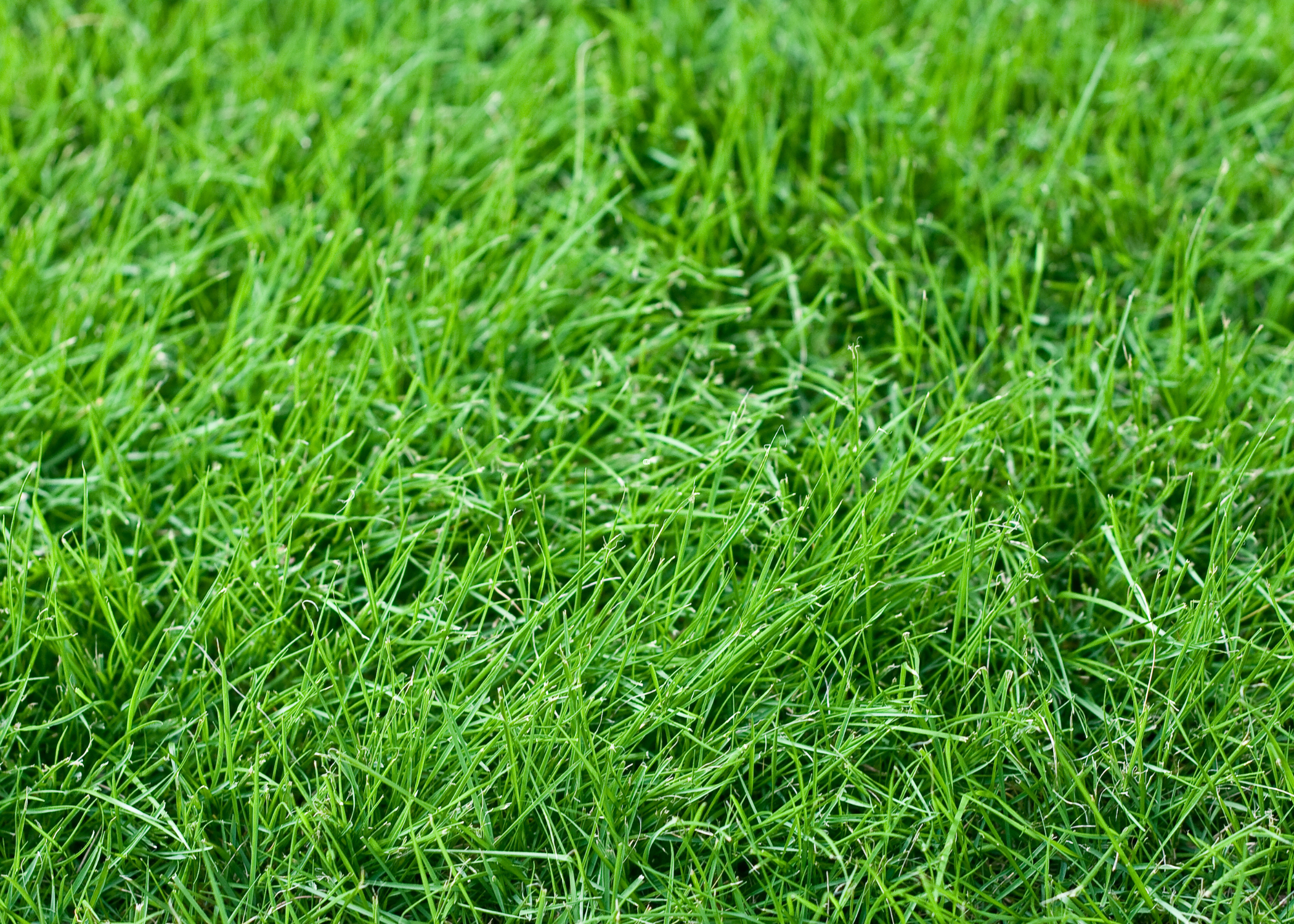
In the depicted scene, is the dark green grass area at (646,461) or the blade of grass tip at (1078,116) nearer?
the dark green grass area at (646,461)

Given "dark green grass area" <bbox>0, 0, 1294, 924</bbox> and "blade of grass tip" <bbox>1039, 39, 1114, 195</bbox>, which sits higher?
"blade of grass tip" <bbox>1039, 39, 1114, 195</bbox>

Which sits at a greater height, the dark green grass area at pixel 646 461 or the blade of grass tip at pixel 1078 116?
the blade of grass tip at pixel 1078 116

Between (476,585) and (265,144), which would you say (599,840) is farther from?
(265,144)

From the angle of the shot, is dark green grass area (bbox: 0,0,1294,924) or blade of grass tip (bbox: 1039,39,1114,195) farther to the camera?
blade of grass tip (bbox: 1039,39,1114,195)

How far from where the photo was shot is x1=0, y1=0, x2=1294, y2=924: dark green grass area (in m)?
1.72

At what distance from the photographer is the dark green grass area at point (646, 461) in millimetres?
1716

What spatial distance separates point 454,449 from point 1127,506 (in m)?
1.19

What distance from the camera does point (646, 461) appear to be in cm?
199

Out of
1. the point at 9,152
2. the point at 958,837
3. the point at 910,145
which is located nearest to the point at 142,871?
the point at 958,837

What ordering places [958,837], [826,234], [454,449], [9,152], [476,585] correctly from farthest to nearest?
[9,152], [826,234], [454,449], [476,585], [958,837]

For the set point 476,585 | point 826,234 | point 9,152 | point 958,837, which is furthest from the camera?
point 9,152

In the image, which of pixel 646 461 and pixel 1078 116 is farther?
pixel 1078 116

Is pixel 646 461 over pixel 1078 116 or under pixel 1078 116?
under

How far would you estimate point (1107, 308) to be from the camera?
2.44 m
